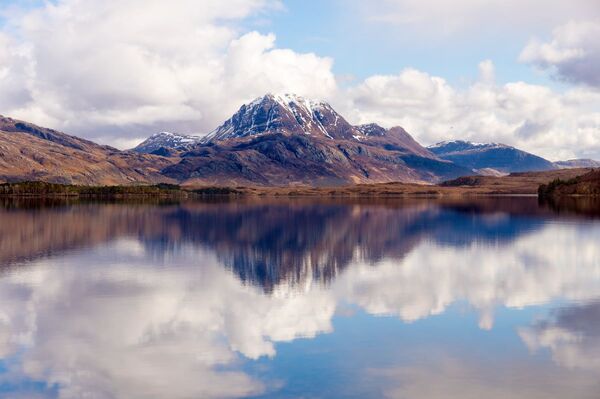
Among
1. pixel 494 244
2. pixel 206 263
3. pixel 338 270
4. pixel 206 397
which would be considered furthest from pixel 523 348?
pixel 494 244

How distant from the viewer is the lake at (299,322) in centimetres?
2500

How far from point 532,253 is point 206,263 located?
37.5 meters

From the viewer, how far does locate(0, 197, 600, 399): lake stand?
25000 millimetres

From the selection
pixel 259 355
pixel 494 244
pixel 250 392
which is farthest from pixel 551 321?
pixel 494 244

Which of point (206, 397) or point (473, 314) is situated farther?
point (473, 314)

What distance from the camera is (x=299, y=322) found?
3550cm

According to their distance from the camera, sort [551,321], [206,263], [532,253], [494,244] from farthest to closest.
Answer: [494,244] < [532,253] < [206,263] < [551,321]

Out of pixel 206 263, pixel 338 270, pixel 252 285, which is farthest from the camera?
pixel 206 263

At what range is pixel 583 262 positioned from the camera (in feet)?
203

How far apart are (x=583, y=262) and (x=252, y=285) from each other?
3571 centimetres

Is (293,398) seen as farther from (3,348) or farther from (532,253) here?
(532,253)

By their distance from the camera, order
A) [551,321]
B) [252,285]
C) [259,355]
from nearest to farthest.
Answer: [259,355]
[551,321]
[252,285]

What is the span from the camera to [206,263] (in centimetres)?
6112

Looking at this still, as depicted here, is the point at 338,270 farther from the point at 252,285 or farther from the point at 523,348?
the point at 523,348
